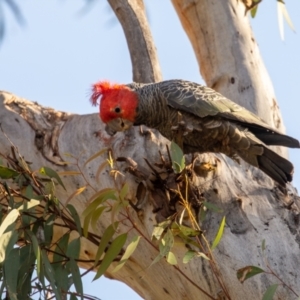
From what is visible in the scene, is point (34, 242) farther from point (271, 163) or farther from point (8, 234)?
point (271, 163)

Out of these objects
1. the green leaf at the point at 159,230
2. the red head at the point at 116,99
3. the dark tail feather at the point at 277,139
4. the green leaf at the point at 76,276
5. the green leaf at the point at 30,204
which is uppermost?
the red head at the point at 116,99

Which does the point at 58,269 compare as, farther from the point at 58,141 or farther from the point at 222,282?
the point at 58,141

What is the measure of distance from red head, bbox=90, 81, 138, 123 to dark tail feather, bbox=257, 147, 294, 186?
1.81 ft

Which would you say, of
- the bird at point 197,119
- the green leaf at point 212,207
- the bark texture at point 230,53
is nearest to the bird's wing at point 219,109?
the bird at point 197,119

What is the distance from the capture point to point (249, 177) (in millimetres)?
2703

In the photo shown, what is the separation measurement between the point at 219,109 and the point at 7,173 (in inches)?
31.9

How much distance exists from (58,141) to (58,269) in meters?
0.72

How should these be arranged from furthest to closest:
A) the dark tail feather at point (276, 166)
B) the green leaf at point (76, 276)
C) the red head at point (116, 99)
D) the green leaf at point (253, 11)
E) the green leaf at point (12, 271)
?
1. the green leaf at point (253, 11)
2. the red head at point (116, 99)
3. the dark tail feather at point (276, 166)
4. the green leaf at point (76, 276)
5. the green leaf at point (12, 271)

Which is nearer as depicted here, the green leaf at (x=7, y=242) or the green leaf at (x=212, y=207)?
the green leaf at (x=7, y=242)

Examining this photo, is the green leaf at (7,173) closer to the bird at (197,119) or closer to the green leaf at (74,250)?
the green leaf at (74,250)

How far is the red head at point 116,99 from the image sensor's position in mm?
2867

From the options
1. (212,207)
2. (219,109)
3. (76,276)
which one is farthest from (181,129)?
(76,276)

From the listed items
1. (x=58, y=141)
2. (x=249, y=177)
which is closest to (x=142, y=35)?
(x=58, y=141)

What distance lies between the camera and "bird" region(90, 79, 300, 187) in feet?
8.75
